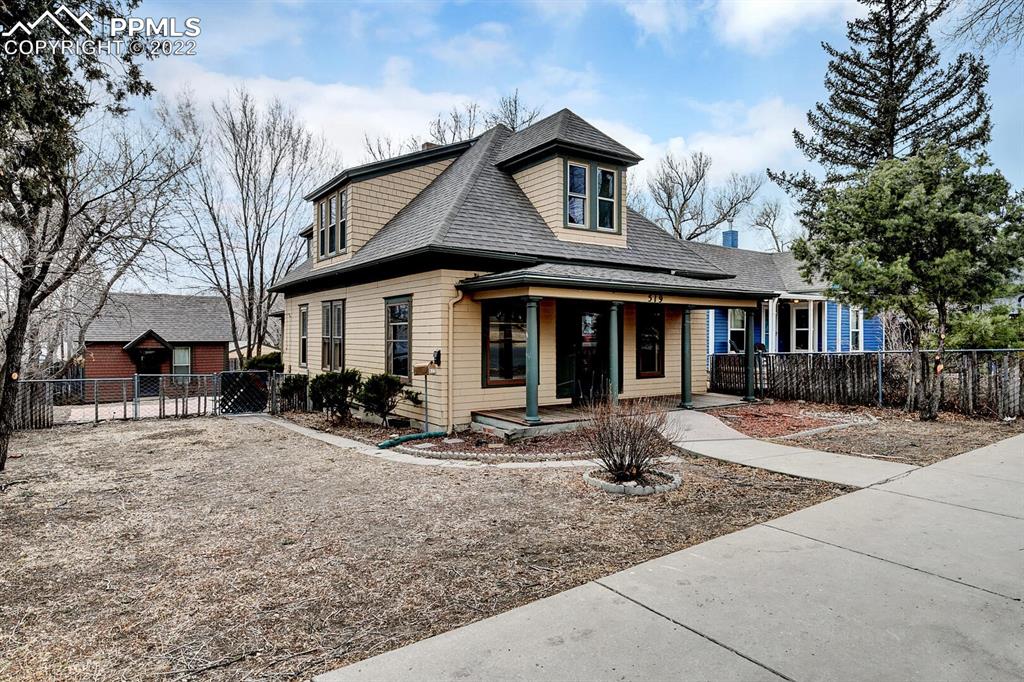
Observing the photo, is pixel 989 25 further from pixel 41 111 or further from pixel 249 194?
pixel 249 194

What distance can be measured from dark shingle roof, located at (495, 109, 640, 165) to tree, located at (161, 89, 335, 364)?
493 inches

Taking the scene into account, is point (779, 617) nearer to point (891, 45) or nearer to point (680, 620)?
point (680, 620)

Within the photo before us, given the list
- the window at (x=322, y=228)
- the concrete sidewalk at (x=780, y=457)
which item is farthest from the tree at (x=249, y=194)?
the concrete sidewalk at (x=780, y=457)

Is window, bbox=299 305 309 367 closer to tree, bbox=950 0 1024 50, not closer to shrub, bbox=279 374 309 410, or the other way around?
shrub, bbox=279 374 309 410

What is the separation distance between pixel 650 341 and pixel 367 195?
7.53 m

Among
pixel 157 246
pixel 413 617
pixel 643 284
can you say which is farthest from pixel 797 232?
pixel 413 617

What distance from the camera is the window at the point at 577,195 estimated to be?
12.3 meters

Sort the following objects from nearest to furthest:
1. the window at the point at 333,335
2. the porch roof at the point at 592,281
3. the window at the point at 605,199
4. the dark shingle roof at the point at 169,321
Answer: the porch roof at the point at 592,281
the window at the point at 605,199
the window at the point at 333,335
the dark shingle roof at the point at 169,321

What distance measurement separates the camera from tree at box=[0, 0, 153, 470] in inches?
228

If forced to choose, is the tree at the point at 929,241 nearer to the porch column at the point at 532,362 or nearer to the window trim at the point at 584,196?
the window trim at the point at 584,196

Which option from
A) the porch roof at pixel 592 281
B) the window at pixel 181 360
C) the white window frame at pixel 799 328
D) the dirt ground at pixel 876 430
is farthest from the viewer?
the window at pixel 181 360

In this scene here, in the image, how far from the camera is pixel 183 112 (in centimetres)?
2008

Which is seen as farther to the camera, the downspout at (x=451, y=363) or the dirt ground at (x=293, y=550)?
the downspout at (x=451, y=363)

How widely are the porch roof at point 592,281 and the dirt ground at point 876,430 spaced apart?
2.63 meters
